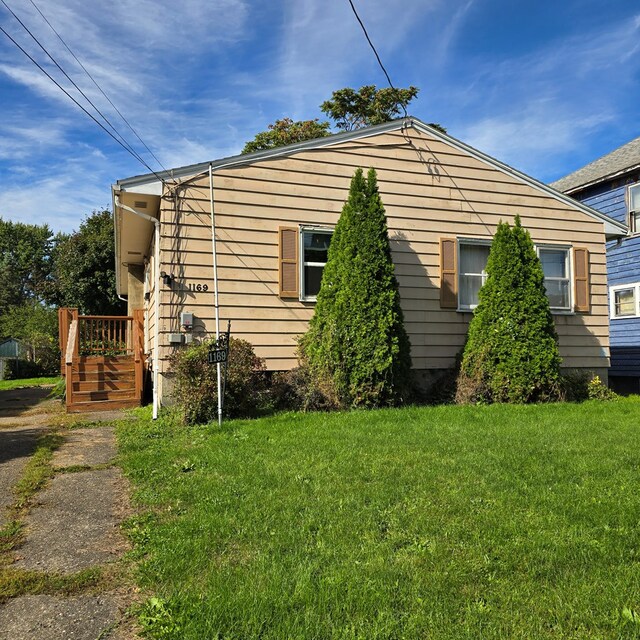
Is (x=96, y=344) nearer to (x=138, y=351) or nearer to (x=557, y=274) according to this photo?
(x=138, y=351)

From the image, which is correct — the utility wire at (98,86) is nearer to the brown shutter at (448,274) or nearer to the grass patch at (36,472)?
the grass patch at (36,472)

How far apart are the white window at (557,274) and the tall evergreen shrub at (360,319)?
4.12m

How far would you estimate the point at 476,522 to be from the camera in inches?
135

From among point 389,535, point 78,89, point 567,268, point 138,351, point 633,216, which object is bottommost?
point 389,535

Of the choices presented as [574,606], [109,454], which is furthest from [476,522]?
[109,454]

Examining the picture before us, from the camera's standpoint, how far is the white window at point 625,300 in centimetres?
1407

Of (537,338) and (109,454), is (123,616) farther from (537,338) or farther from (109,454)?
(537,338)

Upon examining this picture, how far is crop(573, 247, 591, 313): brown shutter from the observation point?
35.1 feet

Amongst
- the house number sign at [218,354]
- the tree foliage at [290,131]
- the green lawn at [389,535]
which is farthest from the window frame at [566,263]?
the tree foliage at [290,131]

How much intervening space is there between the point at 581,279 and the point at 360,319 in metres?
5.48

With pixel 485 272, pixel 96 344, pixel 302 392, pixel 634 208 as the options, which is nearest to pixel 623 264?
pixel 634 208

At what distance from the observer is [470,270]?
402 inches

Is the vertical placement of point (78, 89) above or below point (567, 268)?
above

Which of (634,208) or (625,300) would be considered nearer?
(634,208)
